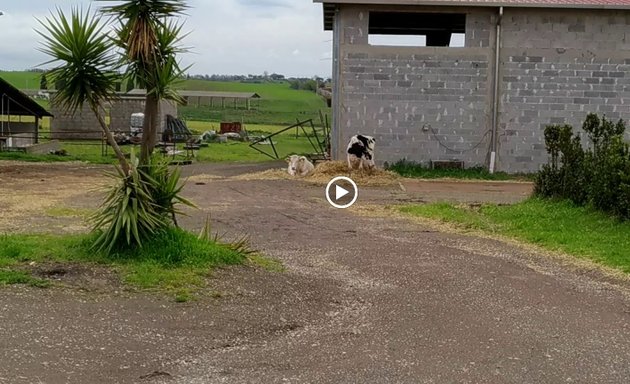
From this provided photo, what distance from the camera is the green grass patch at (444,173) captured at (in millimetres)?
19062

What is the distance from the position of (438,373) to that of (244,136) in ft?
132

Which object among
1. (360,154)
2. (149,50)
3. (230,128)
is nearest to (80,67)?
(149,50)

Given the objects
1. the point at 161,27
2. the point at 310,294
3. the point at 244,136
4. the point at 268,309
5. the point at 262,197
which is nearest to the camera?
the point at 268,309

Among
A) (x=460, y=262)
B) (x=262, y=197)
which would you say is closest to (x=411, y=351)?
(x=460, y=262)

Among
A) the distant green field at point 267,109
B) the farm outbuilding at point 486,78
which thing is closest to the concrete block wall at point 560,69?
the farm outbuilding at point 486,78

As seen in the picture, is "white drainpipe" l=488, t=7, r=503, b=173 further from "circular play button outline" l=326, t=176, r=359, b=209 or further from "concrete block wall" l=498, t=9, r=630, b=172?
"circular play button outline" l=326, t=176, r=359, b=209

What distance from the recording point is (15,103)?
3161 cm

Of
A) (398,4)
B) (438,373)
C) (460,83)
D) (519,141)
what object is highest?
(398,4)

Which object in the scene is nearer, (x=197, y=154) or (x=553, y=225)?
(x=553, y=225)

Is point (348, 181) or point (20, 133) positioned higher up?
point (20, 133)

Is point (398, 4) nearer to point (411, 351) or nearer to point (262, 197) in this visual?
point (262, 197)

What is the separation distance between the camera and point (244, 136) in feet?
146

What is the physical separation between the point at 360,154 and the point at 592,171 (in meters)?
7.59

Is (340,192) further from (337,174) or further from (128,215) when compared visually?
(128,215)
